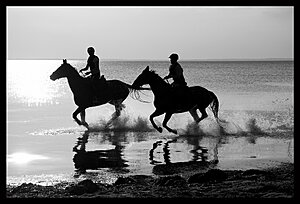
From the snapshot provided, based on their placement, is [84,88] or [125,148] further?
[84,88]

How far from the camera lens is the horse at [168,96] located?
630 inches

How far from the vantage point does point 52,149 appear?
1388 centimetres

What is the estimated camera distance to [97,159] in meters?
12.4

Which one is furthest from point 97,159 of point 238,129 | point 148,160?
point 238,129

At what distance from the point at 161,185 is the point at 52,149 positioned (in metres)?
5.24

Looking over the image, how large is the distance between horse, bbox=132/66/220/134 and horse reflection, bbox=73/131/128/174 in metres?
2.13

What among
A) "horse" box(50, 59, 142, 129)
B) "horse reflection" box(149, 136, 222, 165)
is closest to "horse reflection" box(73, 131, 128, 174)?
"horse reflection" box(149, 136, 222, 165)

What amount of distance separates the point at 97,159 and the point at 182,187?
364 centimetres

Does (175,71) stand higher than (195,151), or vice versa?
(175,71)

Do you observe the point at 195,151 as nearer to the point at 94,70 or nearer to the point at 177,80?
the point at 177,80

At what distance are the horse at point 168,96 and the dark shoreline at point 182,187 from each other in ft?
19.7


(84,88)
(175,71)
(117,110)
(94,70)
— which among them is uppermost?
(94,70)
